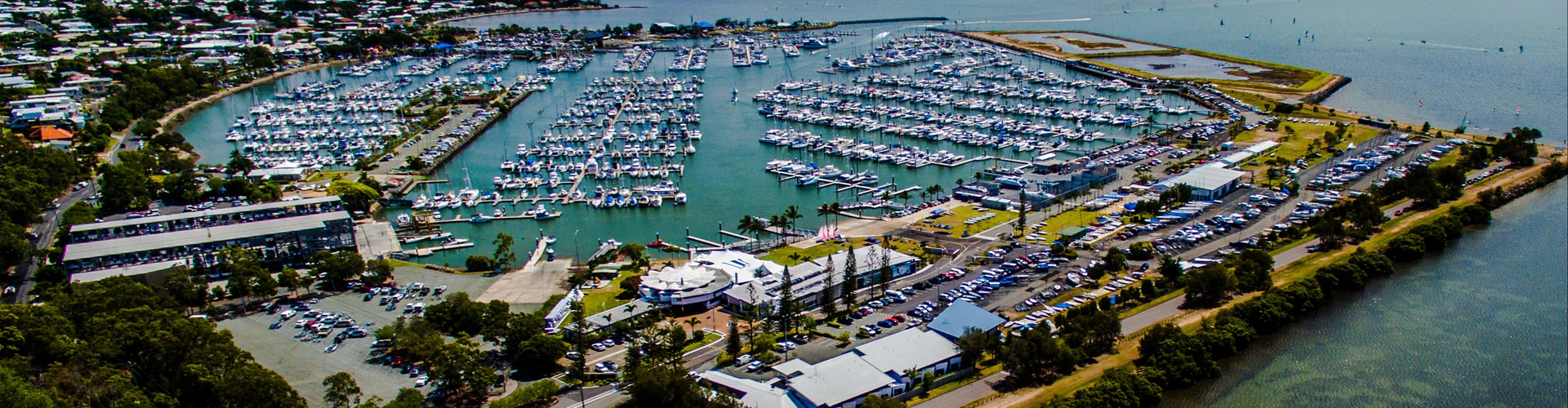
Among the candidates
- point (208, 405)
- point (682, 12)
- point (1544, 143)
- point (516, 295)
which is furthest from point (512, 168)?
point (682, 12)

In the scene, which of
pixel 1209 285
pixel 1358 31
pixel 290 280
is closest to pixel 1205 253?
pixel 1209 285

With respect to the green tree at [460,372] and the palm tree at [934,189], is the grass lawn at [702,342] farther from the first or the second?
the palm tree at [934,189]

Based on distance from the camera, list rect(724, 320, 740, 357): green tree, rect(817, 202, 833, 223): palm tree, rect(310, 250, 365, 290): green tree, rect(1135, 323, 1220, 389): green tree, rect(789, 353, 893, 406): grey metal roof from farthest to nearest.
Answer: rect(817, 202, 833, 223): palm tree
rect(310, 250, 365, 290): green tree
rect(724, 320, 740, 357): green tree
rect(1135, 323, 1220, 389): green tree
rect(789, 353, 893, 406): grey metal roof

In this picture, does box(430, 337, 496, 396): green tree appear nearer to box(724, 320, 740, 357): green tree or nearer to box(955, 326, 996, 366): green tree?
box(724, 320, 740, 357): green tree

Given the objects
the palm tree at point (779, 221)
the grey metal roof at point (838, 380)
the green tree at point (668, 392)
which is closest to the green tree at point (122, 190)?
the palm tree at point (779, 221)

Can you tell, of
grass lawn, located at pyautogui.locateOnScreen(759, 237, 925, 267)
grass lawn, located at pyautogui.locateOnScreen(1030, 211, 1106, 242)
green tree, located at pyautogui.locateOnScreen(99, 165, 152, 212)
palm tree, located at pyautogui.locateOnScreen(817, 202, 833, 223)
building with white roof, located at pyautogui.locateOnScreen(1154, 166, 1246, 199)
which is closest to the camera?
grass lawn, located at pyautogui.locateOnScreen(759, 237, 925, 267)

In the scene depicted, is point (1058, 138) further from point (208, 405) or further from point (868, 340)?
point (208, 405)

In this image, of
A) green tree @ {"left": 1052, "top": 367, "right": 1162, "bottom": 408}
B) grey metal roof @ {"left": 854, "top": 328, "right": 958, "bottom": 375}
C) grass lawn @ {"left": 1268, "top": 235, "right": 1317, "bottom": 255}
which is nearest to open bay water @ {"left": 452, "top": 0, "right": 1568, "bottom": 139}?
grass lawn @ {"left": 1268, "top": 235, "right": 1317, "bottom": 255}
